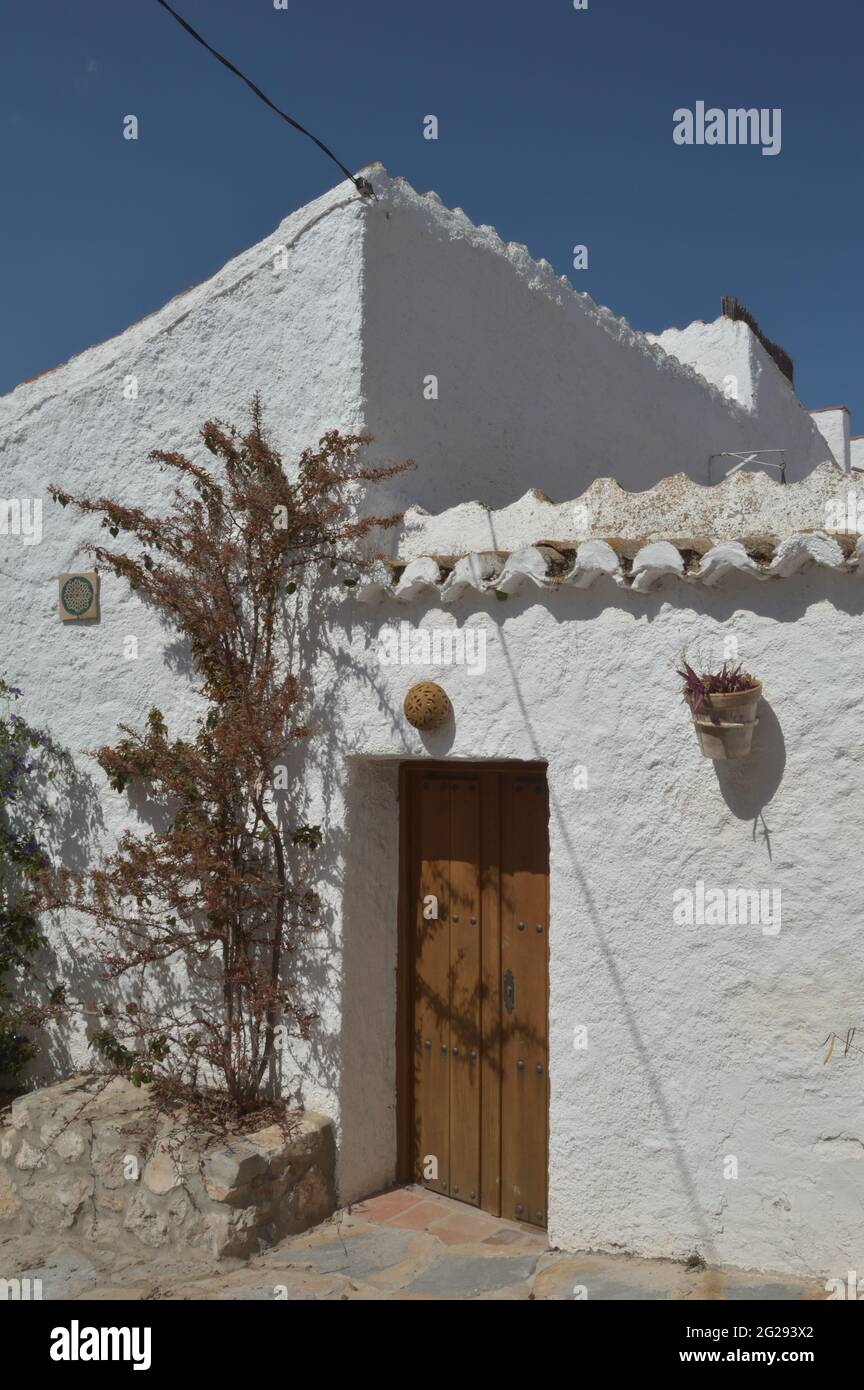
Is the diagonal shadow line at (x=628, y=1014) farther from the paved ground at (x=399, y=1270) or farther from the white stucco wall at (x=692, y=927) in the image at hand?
the paved ground at (x=399, y=1270)

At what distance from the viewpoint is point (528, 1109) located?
5.00 metres

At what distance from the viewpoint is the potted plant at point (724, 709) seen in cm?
393

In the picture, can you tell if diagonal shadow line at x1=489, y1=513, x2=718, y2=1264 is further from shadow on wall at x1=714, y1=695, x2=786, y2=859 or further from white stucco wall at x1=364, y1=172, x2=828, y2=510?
white stucco wall at x1=364, y1=172, x2=828, y2=510

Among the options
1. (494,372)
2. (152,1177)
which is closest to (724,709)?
(494,372)

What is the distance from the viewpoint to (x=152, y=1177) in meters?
4.91

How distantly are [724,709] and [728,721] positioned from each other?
5 centimetres

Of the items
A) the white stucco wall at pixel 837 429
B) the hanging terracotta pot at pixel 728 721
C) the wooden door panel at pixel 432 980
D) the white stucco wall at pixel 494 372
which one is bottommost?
the wooden door panel at pixel 432 980

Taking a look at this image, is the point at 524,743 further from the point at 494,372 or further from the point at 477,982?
the point at 494,372

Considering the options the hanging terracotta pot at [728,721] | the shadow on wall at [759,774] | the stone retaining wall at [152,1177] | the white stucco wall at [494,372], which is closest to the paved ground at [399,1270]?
the stone retaining wall at [152,1177]

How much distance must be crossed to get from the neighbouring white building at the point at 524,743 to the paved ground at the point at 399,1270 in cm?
14

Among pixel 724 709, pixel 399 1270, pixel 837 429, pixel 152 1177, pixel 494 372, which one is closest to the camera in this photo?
pixel 724 709

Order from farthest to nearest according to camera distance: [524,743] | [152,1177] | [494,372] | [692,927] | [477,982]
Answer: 1. [494,372]
2. [477,982]
3. [152,1177]
4. [524,743]
5. [692,927]
